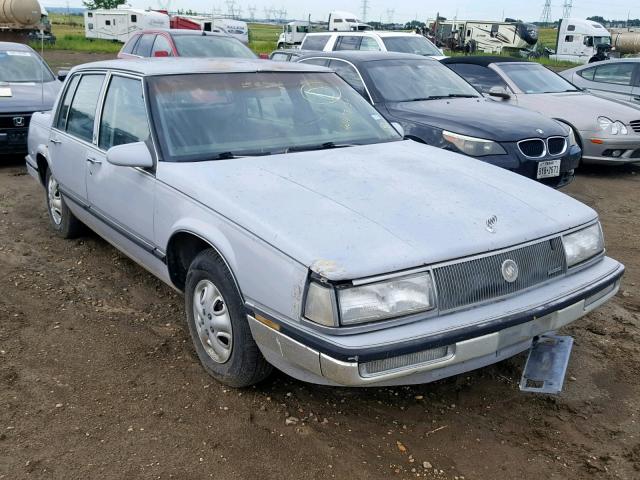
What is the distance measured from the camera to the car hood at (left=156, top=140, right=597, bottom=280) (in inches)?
106

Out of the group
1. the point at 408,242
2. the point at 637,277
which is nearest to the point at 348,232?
the point at 408,242

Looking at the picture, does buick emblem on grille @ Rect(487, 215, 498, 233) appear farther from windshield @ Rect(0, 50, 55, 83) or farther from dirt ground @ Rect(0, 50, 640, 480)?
windshield @ Rect(0, 50, 55, 83)

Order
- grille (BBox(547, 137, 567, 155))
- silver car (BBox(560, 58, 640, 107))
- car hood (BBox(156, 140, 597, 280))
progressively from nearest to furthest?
1. car hood (BBox(156, 140, 597, 280))
2. grille (BBox(547, 137, 567, 155))
3. silver car (BBox(560, 58, 640, 107))

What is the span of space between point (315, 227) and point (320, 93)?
184cm

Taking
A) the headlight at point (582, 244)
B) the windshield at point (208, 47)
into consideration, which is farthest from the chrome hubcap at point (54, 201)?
the windshield at point (208, 47)

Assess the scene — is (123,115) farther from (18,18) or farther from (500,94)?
(18,18)

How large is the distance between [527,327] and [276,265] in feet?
3.82

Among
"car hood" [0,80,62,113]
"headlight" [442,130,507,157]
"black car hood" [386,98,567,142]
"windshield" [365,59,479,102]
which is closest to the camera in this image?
"headlight" [442,130,507,157]

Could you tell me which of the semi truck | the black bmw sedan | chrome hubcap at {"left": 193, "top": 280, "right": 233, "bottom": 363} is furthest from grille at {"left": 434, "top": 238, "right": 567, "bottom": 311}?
the semi truck

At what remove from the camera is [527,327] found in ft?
9.49

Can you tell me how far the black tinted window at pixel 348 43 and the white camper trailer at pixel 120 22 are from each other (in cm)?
2744

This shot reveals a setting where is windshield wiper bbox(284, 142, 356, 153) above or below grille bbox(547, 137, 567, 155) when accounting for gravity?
above

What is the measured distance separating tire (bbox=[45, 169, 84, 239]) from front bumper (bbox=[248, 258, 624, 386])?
10.2ft

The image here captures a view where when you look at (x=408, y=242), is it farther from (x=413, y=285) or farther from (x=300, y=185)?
(x=300, y=185)
